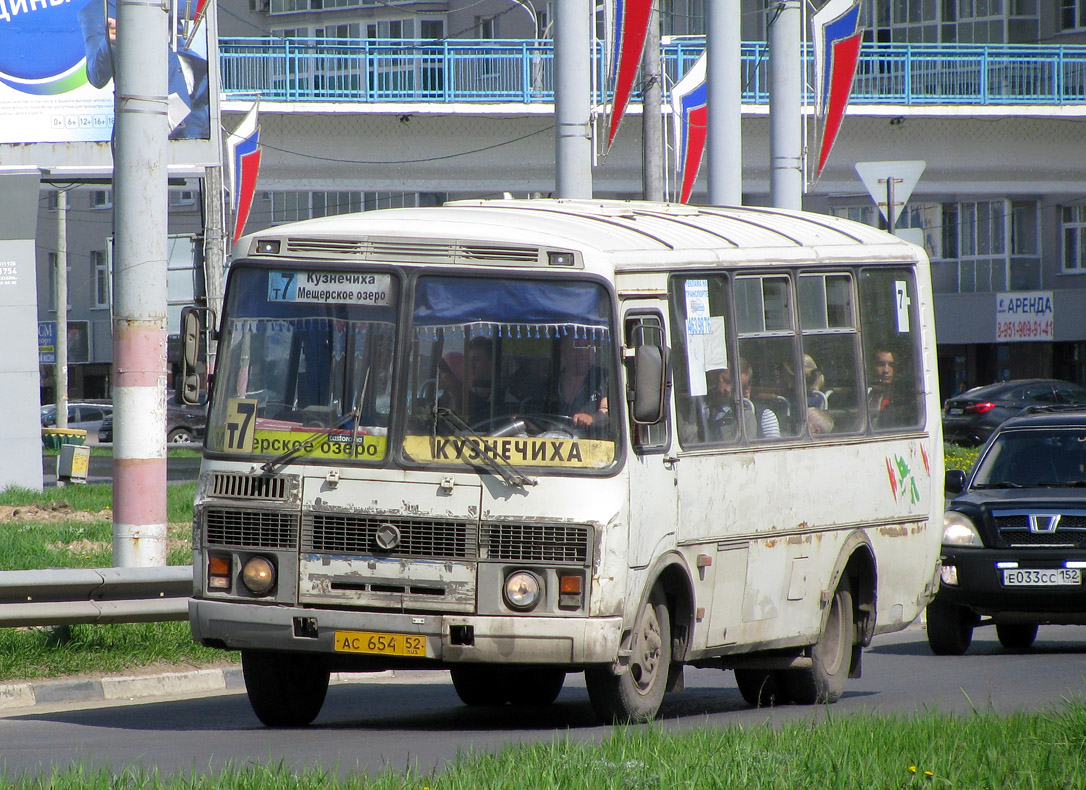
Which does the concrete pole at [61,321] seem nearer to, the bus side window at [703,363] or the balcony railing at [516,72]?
the balcony railing at [516,72]

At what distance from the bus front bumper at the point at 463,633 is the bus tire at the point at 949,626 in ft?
17.7

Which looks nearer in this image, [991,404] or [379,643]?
[379,643]

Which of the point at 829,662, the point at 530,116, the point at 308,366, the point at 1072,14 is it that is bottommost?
the point at 829,662

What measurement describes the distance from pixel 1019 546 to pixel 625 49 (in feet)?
21.0

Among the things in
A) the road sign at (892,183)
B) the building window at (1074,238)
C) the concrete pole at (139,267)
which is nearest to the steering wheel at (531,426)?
the concrete pole at (139,267)

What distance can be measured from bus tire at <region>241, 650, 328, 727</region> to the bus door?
1.75 meters

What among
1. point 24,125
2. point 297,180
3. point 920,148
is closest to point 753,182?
point 920,148

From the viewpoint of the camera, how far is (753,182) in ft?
105

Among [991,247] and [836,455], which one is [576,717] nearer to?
[836,455]

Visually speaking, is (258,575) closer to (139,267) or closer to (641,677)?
(641,677)

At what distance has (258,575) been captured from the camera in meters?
8.37

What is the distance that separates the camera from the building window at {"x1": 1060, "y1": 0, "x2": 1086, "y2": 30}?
168 feet

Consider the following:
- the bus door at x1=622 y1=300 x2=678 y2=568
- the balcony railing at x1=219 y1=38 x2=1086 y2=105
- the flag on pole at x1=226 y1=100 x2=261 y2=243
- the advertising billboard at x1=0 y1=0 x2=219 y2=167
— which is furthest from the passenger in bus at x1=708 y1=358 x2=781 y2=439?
the balcony railing at x1=219 y1=38 x2=1086 y2=105

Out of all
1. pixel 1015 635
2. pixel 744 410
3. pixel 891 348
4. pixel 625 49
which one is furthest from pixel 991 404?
pixel 744 410
